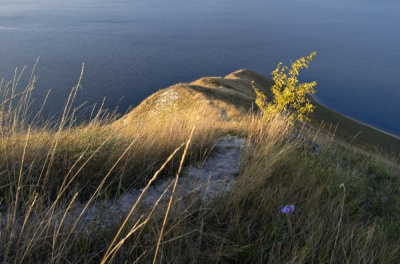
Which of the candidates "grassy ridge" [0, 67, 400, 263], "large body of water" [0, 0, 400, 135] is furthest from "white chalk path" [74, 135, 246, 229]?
"large body of water" [0, 0, 400, 135]

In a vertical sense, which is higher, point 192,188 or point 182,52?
point 192,188

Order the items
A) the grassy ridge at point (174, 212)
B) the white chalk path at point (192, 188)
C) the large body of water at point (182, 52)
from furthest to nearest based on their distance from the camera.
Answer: the large body of water at point (182, 52)
the white chalk path at point (192, 188)
the grassy ridge at point (174, 212)

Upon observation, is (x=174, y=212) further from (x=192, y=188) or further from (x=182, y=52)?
(x=182, y=52)

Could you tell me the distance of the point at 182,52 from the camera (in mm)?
65438

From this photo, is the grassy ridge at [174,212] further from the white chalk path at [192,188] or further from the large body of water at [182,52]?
the large body of water at [182,52]

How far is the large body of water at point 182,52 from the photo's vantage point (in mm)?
48906

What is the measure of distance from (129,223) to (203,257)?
1.97 ft

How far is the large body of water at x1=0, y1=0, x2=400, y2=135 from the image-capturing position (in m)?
48.9

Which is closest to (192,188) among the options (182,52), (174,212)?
(174,212)

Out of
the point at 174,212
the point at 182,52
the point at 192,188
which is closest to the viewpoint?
the point at 174,212

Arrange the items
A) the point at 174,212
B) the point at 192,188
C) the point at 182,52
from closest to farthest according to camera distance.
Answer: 1. the point at 174,212
2. the point at 192,188
3. the point at 182,52

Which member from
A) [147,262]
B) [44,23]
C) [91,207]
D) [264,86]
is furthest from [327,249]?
[44,23]

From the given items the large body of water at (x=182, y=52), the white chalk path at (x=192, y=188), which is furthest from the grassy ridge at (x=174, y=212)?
the large body of water at (x=182, y=52)

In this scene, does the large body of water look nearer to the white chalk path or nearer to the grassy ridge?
the white chalk path
